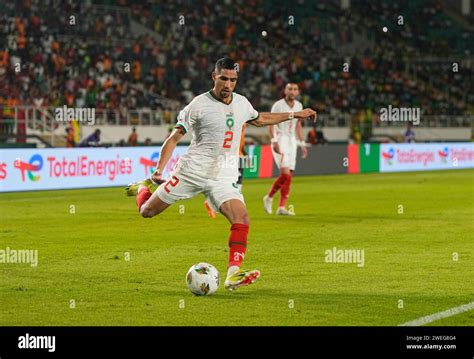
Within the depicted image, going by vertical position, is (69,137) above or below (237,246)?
above

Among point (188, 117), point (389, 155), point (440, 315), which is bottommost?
point (440, 315)

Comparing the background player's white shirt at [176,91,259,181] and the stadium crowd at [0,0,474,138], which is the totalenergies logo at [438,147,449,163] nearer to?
the stadium crowd at [0,0,474,138]

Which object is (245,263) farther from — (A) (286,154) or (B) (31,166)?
(B) (31,166)

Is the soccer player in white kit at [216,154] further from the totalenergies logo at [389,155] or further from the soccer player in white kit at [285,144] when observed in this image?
the totalenergies logo at [389,155]

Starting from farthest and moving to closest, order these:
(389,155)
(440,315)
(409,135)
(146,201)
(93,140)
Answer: (409,135) → (389,155) → (93,140) → (146,201) → (440,315)

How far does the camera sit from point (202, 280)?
32.8ft

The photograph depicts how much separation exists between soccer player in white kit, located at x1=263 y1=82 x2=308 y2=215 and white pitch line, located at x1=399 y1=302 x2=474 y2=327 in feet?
31.5

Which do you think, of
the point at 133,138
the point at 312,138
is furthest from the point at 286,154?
the point at 312,138

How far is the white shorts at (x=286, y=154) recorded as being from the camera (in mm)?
19469

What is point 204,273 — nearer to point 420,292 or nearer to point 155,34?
point 420,292

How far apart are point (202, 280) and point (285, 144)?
10.0 meters

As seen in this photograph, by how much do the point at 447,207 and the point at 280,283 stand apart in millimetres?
11738

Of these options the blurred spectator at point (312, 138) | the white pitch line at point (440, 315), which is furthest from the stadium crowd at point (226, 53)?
the white pitch line at point (440, 315)
